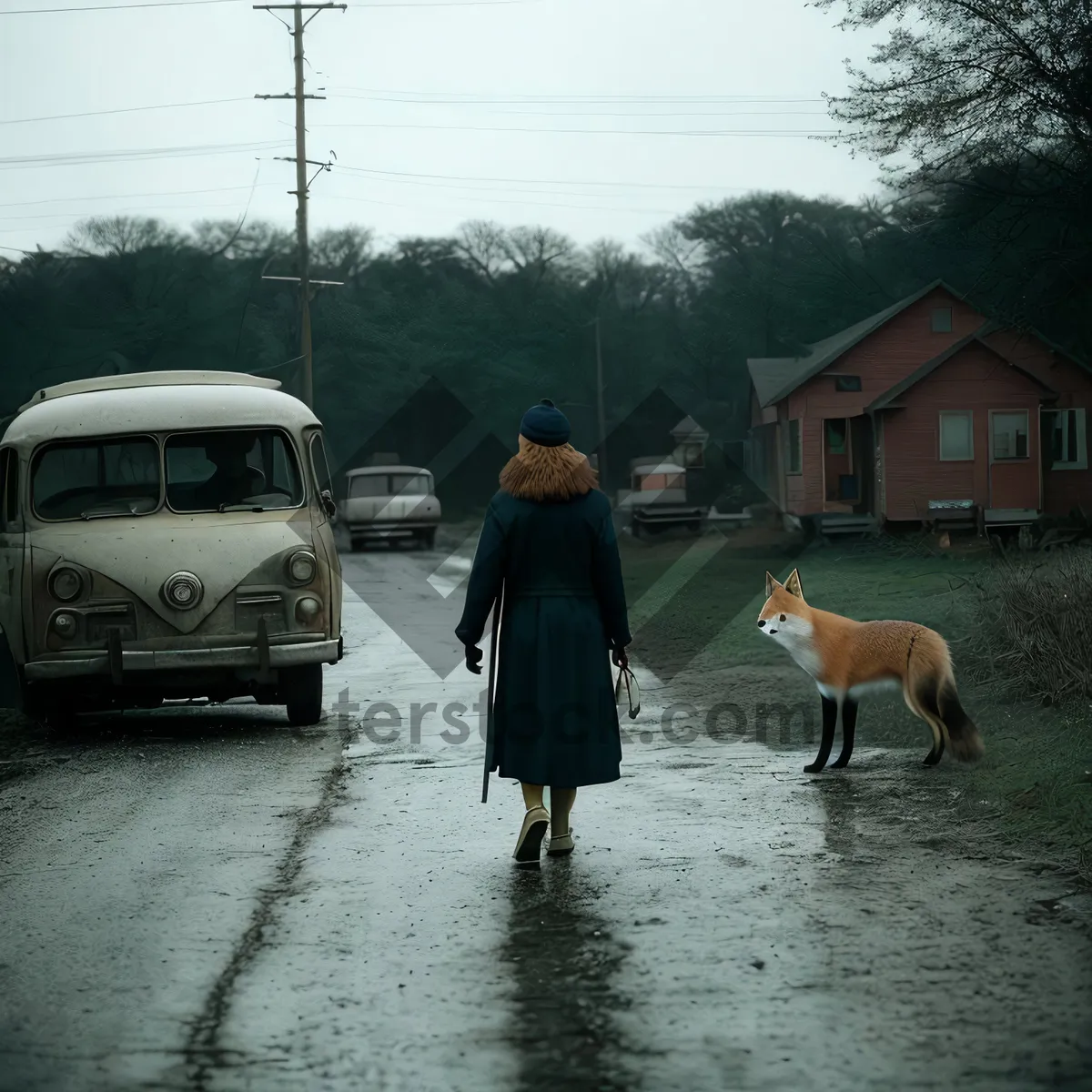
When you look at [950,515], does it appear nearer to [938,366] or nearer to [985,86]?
[938,366]

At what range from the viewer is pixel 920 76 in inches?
897

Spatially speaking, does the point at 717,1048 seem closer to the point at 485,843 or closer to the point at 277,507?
the point at 485,843

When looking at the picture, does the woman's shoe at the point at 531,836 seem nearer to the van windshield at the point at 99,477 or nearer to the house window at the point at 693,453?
the van windshield at the point at 99,477

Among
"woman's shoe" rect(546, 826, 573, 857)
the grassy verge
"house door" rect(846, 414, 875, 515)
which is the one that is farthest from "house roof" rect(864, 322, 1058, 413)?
"woman's shoe" rect(546, 826, 573, 857)

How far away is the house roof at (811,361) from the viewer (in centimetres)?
4212

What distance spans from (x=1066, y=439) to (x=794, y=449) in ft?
28.0

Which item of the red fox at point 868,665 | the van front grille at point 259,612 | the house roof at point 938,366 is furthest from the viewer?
the house roof at point 938,366

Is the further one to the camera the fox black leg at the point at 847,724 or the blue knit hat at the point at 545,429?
the fox black leg at the point at 847,724

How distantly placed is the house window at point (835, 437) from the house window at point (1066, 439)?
6149mm

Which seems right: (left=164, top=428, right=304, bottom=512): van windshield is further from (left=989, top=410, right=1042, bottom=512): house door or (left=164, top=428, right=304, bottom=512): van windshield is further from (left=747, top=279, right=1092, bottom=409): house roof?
(left=989, top=410, right=1042, bottom=512): house door

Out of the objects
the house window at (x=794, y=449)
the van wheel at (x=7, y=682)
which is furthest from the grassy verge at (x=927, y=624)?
the house window at (x=794, y=449)

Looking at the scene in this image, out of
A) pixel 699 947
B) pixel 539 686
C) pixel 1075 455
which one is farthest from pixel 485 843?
pixel 1075 455

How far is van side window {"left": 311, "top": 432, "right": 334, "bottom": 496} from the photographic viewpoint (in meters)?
12.0

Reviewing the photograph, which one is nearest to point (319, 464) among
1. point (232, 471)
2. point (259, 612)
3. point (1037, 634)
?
point (232, 471)
